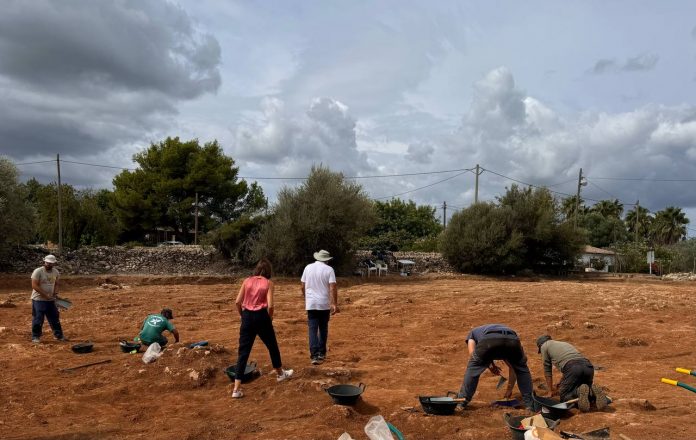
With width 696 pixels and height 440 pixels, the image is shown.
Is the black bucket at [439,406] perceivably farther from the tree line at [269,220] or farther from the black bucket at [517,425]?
the tree line at [269,220]

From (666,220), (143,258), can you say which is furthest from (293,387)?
(666,220)

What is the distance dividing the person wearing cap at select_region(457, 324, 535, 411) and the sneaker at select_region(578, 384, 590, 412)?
466 millimetres

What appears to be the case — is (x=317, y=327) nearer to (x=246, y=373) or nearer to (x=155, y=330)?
(x=246, y=373)

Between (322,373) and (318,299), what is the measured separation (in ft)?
3.67

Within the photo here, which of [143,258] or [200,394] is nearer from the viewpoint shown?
[200,394]

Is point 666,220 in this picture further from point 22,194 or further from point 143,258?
point 22,194

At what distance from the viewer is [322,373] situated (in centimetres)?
681

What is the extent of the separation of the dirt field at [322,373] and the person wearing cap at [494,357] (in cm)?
32

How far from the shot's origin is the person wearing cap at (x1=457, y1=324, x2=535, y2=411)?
5.55m

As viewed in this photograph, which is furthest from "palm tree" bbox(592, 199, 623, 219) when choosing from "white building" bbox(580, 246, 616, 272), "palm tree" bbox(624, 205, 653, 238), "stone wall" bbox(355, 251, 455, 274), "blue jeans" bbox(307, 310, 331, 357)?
"blue jeans" bbox(307, 310, 331, 357)

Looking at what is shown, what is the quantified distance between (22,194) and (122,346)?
719 inches

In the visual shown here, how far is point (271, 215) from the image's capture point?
2645 cm

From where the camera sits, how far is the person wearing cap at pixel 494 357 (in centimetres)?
555

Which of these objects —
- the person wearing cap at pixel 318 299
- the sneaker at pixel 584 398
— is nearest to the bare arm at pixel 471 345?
the sneaker at pixel 584 398
